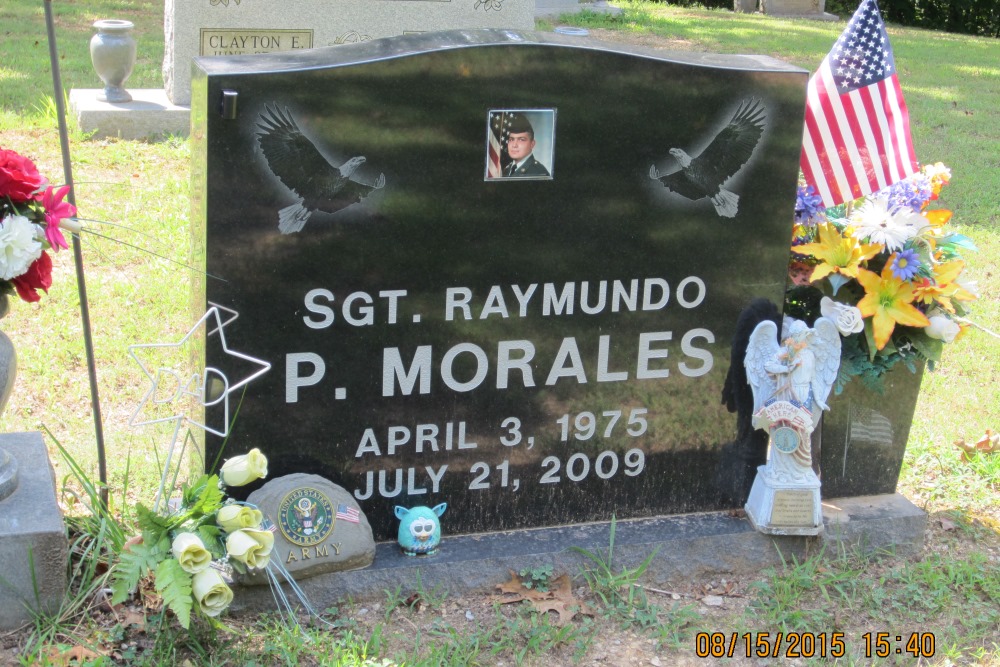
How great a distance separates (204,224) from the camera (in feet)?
9.82

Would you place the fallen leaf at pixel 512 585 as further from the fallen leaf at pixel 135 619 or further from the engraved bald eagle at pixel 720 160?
the engraved bald eagle at pixel 720 160

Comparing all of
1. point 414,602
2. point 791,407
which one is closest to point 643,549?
point 791,407

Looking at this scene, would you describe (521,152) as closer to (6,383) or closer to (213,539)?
(213,539)

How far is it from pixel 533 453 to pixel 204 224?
4.09 feet

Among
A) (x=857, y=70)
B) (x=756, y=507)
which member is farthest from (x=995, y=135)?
(x=756, y=507)

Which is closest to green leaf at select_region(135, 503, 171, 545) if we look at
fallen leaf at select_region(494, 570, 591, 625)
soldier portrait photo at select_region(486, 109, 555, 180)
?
fallen leaf at select_region(494, 570, 591, 625)

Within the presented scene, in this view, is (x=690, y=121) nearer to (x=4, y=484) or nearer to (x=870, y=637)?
(x=870, y=637)

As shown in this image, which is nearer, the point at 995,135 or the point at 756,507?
the point at 756,507

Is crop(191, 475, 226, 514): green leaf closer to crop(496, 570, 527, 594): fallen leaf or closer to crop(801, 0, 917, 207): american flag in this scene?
crop(496, 570, 527, 594): fallen leaf

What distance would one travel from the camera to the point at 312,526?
10.4 ft

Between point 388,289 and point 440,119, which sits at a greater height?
point 440,119

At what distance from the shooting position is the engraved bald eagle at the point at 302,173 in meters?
2.98

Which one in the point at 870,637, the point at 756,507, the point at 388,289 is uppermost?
the point at 388,289
